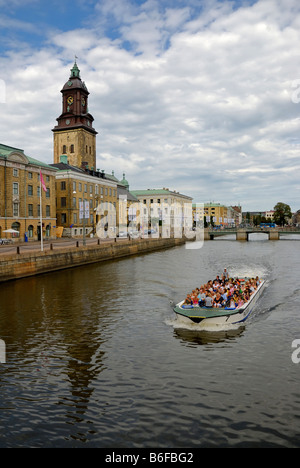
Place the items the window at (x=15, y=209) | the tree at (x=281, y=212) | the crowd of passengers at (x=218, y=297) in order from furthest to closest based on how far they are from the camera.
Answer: the tree at (x=281, y=212) < the window at (x=15, y=209) < the crowd of passengers at (x=218, y=297)

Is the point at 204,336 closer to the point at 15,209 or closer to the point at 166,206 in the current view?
the point at 15,209

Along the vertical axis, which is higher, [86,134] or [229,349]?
[86,134]

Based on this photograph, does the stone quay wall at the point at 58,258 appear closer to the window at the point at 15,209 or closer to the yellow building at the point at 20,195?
the yellow building at the point at 20,195

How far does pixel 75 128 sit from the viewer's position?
342 feet

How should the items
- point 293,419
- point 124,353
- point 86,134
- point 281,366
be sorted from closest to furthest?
point 293,419
point 281,366
point 124,353
point 86,134

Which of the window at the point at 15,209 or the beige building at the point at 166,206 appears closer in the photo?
the window at the point at 15,209

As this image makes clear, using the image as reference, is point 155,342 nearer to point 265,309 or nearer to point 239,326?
point 239,326

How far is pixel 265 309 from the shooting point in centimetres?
2480

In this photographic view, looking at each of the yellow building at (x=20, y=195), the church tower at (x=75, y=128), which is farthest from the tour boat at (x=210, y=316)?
the church tower at (x=75, y=128)

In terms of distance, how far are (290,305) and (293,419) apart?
1577 cm

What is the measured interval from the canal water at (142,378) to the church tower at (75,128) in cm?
8367

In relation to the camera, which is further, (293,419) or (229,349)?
(229,349)

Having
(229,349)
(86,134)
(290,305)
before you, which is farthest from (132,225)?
(229,349)

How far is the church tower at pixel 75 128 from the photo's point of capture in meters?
104
